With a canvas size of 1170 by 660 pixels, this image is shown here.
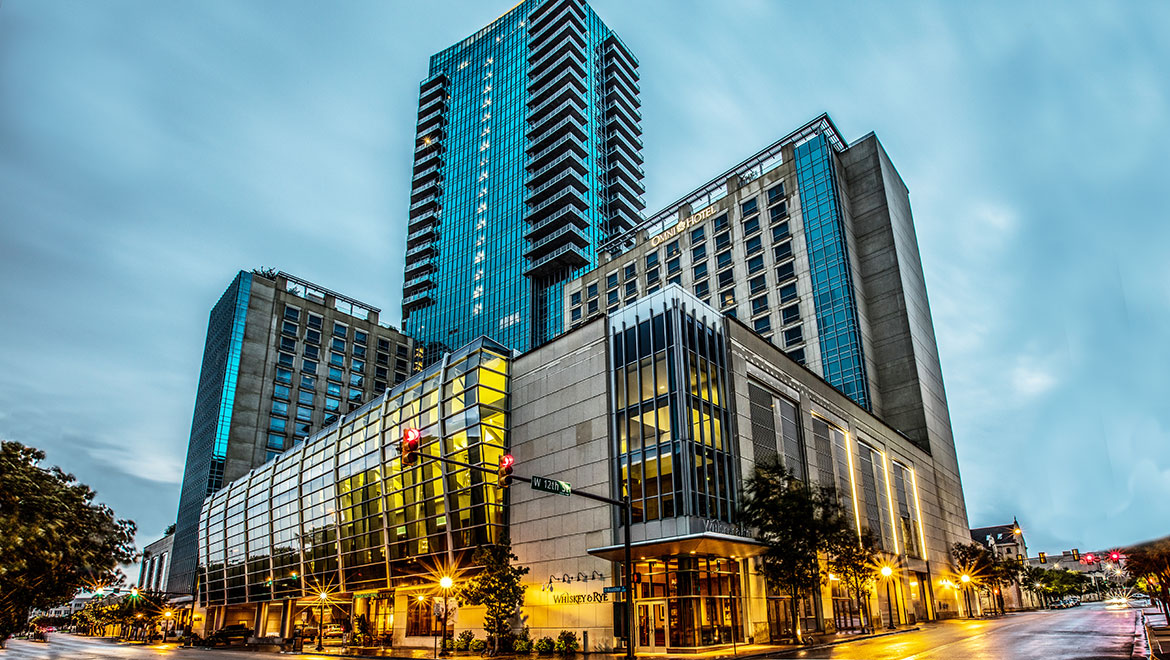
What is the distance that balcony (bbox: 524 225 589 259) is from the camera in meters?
128

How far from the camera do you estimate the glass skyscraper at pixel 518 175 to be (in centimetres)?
13138

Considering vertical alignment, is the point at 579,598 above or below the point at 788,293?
below

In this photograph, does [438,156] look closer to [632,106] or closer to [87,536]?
[632,106]

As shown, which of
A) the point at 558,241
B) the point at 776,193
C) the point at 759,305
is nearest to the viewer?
the point at 759,305

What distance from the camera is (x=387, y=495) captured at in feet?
167

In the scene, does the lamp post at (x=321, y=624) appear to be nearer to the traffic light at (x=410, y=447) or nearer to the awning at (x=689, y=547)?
the awning at (x=689, y=547)

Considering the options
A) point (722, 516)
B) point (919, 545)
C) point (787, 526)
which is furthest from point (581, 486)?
point (919, 545)

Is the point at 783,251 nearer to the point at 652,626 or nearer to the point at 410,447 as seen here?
the point at 652,626

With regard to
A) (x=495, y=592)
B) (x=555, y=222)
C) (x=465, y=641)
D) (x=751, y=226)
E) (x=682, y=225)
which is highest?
(x=555, y=222)

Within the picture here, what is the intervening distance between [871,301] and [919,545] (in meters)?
29.3

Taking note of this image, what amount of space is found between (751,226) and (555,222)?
176 ft

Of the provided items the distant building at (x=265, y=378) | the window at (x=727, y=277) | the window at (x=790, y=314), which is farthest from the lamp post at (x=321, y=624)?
the window at (x=727, y=277)

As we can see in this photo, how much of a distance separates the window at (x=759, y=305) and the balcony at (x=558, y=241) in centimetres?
5186

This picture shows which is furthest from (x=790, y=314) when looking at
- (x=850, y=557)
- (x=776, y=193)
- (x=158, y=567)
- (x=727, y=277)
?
(x=158, y=567)
